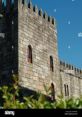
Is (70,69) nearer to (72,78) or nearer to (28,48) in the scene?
(72,78)

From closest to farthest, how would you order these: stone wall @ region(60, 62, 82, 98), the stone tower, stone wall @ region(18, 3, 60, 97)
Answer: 1. the stone tower
2. stone wall @ region(18, 3, 60, 97)
3. stone wall @ region(60, 62, 82, 98)

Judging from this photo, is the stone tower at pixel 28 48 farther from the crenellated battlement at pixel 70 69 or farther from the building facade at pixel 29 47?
the crenellated battlement at pixel 70 69

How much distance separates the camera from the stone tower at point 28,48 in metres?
20.2

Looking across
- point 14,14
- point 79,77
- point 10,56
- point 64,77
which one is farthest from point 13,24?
point 79,77

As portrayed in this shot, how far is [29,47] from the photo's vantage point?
21.5 metres

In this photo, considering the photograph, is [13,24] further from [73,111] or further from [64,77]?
[73,111]

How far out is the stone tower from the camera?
2017 cm

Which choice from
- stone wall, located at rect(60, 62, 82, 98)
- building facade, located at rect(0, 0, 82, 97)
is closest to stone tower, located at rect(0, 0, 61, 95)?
building facade, located at rect(0, 0, 82, 97)

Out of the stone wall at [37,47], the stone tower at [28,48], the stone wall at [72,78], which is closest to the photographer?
the stone tower at [28,48]

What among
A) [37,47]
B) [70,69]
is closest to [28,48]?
[37,47]

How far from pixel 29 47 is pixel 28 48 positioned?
16cm

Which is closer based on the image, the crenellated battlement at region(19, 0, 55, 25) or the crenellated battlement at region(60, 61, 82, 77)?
the crenellated battlement at region(19, 0, 55, 25)

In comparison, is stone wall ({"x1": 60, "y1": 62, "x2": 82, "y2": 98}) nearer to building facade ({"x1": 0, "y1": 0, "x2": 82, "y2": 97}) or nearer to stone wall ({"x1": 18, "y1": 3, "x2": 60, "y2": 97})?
building facade ({"x1": 0, "y1": 0, "x2": 82, "y2": 97})

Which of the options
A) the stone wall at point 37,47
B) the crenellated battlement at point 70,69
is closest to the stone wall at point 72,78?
the crenellated battlement at point 70,69
